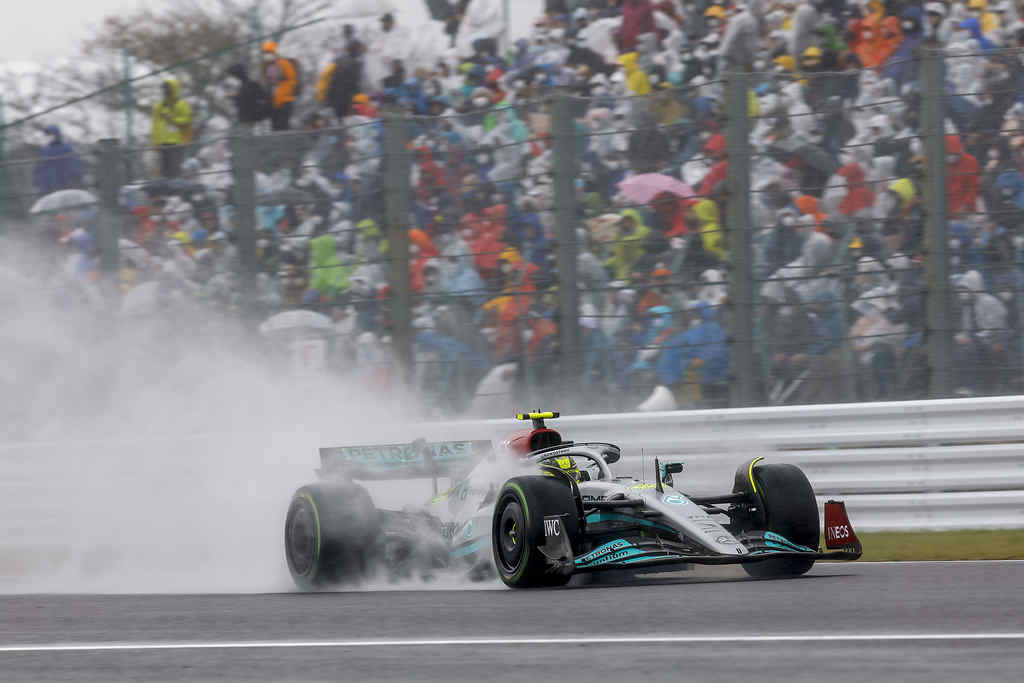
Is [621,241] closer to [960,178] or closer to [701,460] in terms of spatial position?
[701,460]

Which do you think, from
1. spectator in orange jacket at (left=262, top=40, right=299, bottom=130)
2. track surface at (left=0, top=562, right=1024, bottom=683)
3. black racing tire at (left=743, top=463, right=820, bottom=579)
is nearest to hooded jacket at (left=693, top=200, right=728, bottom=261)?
black racing tire at (left=743, top=463, right=820, bottom=579)

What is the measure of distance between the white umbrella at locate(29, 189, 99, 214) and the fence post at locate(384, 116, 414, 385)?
258cm

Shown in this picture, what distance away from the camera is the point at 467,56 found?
16203mm

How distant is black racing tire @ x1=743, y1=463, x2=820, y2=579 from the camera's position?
7.92 m

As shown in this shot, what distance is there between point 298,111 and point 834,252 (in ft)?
24.2

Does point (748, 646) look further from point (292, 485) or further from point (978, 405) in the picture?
point (292, 485)

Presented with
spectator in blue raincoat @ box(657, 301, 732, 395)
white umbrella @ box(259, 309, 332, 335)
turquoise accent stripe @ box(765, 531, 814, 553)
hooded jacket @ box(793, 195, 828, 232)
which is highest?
hooded jacket @ box(793, 195, 828, 232)

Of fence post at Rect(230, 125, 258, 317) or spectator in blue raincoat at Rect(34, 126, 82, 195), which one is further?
spectator in blue raincoat at Rect(34, 126, 82, 195)

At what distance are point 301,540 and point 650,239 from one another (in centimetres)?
377

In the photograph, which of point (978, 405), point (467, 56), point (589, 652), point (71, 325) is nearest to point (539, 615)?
point (589, 652)

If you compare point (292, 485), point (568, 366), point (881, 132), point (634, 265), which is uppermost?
point (881, 132)

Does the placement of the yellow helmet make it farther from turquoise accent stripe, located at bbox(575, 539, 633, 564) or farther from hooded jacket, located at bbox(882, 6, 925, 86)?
hooded jacket, located at bbox(882, 6, 925, 86)

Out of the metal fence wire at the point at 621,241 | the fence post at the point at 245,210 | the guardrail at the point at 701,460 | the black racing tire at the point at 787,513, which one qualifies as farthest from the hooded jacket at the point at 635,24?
the black racing tire at the point at 787,513

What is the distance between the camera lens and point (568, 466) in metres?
8.20
